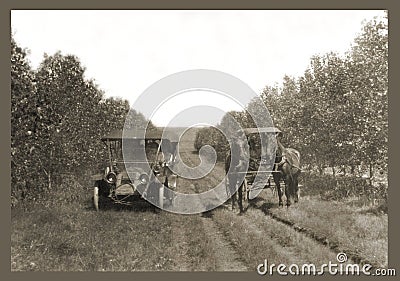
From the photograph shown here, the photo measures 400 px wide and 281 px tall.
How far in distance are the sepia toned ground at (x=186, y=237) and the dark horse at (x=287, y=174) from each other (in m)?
0.70

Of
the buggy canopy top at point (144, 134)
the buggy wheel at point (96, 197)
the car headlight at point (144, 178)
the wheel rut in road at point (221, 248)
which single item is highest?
the buggy canopy top at point (144, 134)

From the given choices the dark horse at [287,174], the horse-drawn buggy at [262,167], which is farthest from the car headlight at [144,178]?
the dark horse at [287,174]

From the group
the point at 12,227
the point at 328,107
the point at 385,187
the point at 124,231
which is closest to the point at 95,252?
the point at 124,231

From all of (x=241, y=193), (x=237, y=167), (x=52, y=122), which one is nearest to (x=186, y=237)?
(x=241, y=193)

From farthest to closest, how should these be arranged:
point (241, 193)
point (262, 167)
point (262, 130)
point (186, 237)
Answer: point (262, 167) → point (241, 193) → point (262, 130) → point (186, 237)

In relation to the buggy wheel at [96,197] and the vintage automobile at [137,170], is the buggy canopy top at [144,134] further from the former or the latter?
the buggy wheel at [96,197]

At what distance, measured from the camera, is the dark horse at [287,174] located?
587 inches

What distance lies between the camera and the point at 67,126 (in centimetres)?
1501

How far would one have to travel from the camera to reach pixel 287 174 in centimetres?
1523

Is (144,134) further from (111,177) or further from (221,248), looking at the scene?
(221,248)

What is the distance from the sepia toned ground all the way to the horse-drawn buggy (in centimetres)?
91

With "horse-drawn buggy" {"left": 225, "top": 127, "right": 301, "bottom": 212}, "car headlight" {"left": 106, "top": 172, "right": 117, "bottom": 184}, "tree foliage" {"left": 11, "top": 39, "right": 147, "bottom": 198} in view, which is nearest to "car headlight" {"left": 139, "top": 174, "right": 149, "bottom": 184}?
"car headlight" {"left": 106, "top": 172, "right": 117, "bottom": 184}

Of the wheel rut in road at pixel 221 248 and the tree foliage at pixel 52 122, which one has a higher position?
the tree foliage at pixel 52 122

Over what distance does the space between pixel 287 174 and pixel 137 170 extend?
5.41m
